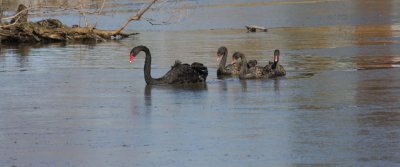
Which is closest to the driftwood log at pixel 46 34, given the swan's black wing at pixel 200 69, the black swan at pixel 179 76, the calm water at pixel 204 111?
the calm water at pixel 204 111

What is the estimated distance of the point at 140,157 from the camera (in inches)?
439

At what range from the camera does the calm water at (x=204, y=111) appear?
11234 mm

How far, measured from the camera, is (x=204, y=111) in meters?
15.1

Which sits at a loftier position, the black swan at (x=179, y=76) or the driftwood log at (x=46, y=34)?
the driftwood log at (x=46, y=34)

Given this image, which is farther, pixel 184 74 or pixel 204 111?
pixel 184 74

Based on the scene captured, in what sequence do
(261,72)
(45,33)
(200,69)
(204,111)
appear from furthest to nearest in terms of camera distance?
(45,33)
(261,72)
(200,69)
(204,111)

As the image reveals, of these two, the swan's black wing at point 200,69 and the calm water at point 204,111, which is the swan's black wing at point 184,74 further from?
the calm water at point 204,111

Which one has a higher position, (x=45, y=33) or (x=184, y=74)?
(x=45, y=33)

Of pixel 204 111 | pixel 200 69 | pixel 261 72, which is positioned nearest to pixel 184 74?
pixel 200 69

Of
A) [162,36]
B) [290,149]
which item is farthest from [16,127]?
[162,36]

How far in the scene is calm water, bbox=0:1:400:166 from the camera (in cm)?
1123

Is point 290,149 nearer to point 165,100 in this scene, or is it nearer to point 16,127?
point 16,127

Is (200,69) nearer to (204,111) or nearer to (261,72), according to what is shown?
(261,72)

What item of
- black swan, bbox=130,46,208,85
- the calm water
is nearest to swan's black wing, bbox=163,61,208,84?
black swan, bbox=130,46,208,85
